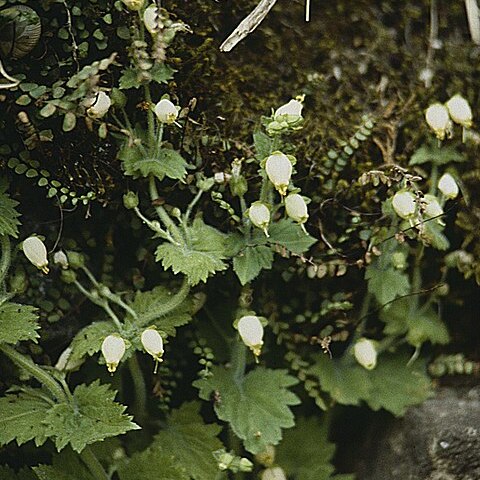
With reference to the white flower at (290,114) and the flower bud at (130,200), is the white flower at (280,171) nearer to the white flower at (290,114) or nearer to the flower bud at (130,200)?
the white flower at (290,114)

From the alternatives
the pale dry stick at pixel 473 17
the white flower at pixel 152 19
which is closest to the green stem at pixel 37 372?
the white flower at pixel 152 19

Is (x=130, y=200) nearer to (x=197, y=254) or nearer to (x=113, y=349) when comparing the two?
(x=197, y=254)

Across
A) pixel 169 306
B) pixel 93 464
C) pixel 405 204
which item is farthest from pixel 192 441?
pixel 405 204

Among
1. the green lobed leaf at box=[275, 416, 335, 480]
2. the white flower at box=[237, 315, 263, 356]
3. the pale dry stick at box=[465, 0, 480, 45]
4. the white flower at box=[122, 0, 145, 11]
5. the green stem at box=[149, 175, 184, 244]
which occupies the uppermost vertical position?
the white flower at box=[122, 0, 145, 11]

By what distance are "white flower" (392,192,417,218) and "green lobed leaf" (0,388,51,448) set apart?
0.78 meters

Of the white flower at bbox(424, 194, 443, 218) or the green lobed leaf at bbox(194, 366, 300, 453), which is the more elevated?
the white flower at bbox(424, 194, 443, 218)

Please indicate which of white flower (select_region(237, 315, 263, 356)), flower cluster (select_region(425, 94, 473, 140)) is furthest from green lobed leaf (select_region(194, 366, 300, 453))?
flower cluster (select_region(425, 94, 473, 140))

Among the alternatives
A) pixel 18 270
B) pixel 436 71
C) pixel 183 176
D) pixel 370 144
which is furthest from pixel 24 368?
pixel 436 71

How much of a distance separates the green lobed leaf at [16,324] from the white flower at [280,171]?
1.66ft

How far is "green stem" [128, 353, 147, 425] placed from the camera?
1.62 m

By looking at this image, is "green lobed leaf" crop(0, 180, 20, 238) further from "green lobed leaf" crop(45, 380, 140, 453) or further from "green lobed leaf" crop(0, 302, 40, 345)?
"green lobed leaf" crop(45, 380, 140, 453)

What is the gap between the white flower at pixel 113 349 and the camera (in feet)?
4.44

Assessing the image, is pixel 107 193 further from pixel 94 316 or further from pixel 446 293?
pixel 446 293

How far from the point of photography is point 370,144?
1753mm
